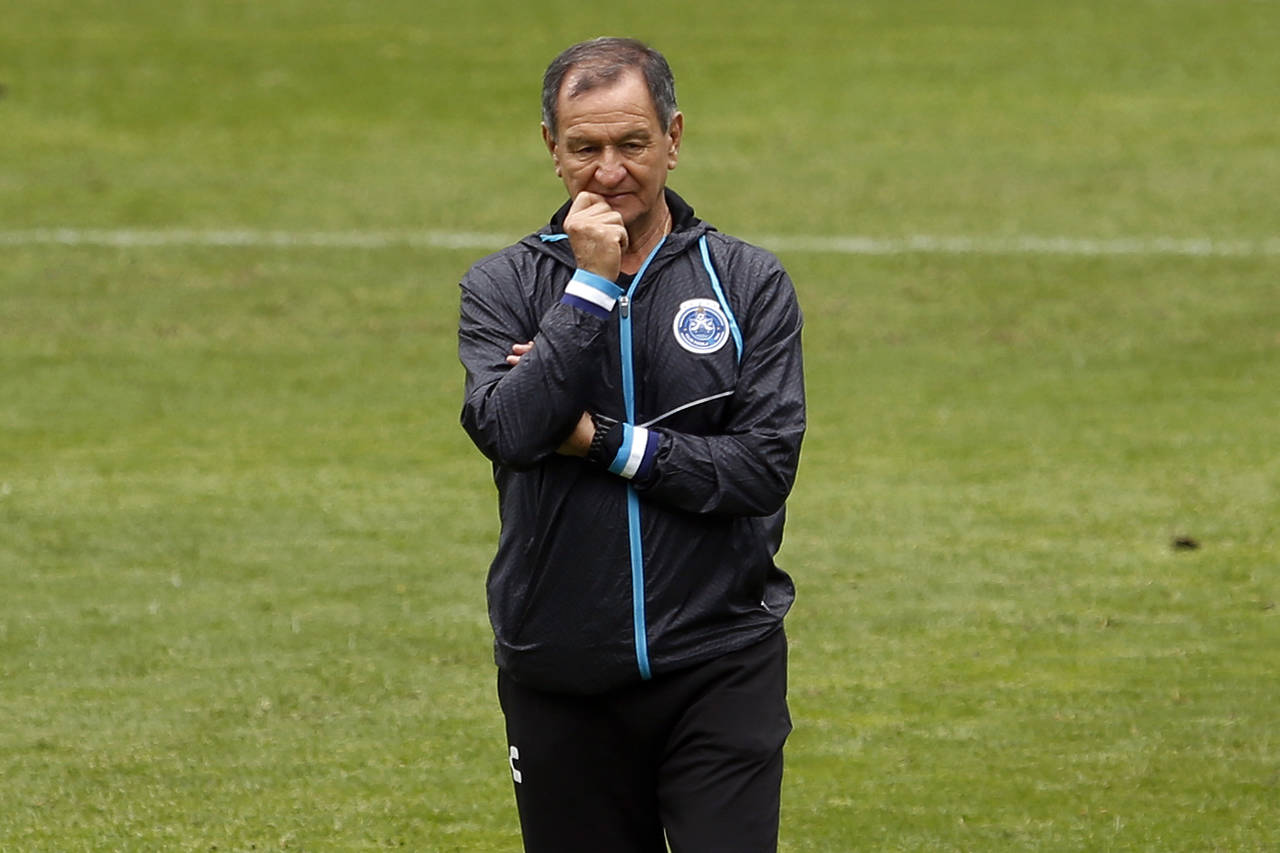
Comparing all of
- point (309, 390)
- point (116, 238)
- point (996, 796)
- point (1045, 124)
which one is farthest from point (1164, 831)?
point (1045, 124)

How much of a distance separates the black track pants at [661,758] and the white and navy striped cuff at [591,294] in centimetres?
73

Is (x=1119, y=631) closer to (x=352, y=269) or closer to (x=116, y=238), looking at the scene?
(x=352, y=269)

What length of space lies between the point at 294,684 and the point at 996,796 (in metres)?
2.58

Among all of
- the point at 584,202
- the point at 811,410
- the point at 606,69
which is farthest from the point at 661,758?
the point at 811,410

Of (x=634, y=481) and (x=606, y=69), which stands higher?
(x=606, y=69)

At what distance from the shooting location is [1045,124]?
1856 cm

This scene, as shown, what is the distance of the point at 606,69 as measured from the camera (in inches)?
161

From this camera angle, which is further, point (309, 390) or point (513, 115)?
point (513, 115)

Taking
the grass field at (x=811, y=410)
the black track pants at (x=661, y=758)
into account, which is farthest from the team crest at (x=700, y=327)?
the grass field at (x=811, y=410)

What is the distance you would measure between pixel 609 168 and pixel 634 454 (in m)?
0.54

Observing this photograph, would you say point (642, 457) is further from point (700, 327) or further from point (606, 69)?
point (606, 69)

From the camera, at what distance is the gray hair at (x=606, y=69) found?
161 inches

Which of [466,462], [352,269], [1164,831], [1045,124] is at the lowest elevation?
[1164,831]

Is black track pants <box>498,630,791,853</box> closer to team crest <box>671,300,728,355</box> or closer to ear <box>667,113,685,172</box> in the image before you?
team crest <box>671,300,728,355</box>
